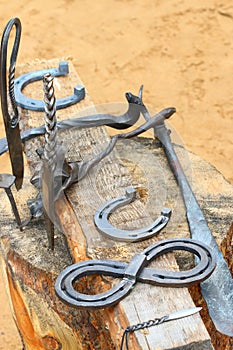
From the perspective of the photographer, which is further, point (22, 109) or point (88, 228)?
point (22, 109)

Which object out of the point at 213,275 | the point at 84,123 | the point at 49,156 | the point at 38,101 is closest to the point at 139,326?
the point at 213,275

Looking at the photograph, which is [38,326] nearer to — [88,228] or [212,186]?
[88,228]

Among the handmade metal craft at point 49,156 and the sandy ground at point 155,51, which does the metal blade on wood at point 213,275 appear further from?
the sandy ground at point 155,51

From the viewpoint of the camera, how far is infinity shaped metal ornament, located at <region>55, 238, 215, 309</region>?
1620 mm

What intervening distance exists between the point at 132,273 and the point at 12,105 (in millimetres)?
514

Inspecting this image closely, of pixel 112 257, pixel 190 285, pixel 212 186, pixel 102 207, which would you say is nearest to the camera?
pixel 190 285

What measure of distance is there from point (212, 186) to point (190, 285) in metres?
0.58

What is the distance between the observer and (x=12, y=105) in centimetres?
179

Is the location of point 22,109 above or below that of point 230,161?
above

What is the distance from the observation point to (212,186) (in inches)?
85.4

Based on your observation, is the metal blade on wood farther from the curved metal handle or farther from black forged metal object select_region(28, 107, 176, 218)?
the curved metal handle

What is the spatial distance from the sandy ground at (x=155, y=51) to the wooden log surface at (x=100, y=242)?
125cm

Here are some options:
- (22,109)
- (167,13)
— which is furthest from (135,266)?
(167,13)

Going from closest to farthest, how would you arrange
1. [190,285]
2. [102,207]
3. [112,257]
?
[190,285], [112,257], [102,207]
